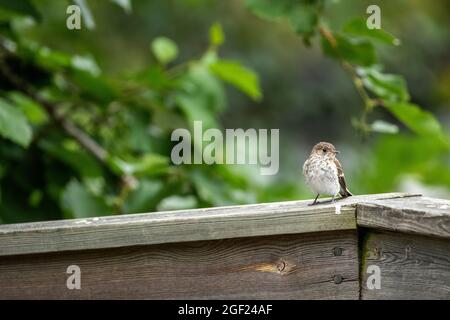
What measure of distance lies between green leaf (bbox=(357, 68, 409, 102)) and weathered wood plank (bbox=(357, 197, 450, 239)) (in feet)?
3.45

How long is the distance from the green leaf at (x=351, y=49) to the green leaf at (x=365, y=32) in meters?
0.11

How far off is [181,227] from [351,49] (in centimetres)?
121

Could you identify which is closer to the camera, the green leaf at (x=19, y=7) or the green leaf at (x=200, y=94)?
the green leaf at (x=19, y=7)

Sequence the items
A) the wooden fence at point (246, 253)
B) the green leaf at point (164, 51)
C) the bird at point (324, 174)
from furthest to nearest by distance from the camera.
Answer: the green leaf at point (164, 51), the bird at point (324, 174), the wooden fence at point (246, 253)

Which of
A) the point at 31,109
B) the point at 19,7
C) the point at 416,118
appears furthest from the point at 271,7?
the point at 31,109

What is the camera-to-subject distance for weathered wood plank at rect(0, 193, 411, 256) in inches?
86.6

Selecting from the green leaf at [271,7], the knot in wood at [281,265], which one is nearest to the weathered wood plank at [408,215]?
the knot in wood at [281,265]

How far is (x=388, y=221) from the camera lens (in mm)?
2086

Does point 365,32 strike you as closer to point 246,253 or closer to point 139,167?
point 246,253

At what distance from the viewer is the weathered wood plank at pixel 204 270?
87.4 inches

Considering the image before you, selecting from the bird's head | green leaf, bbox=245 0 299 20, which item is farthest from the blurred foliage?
the bird's head

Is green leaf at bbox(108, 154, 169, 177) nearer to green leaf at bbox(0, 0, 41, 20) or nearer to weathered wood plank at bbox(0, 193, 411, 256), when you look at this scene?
green leaf at bbox(0, 0, 41, 20)

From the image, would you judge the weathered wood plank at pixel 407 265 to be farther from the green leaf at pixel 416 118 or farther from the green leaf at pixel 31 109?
the green leaf at pixel 31 109

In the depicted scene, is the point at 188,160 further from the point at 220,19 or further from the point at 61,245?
the point at 220,19
